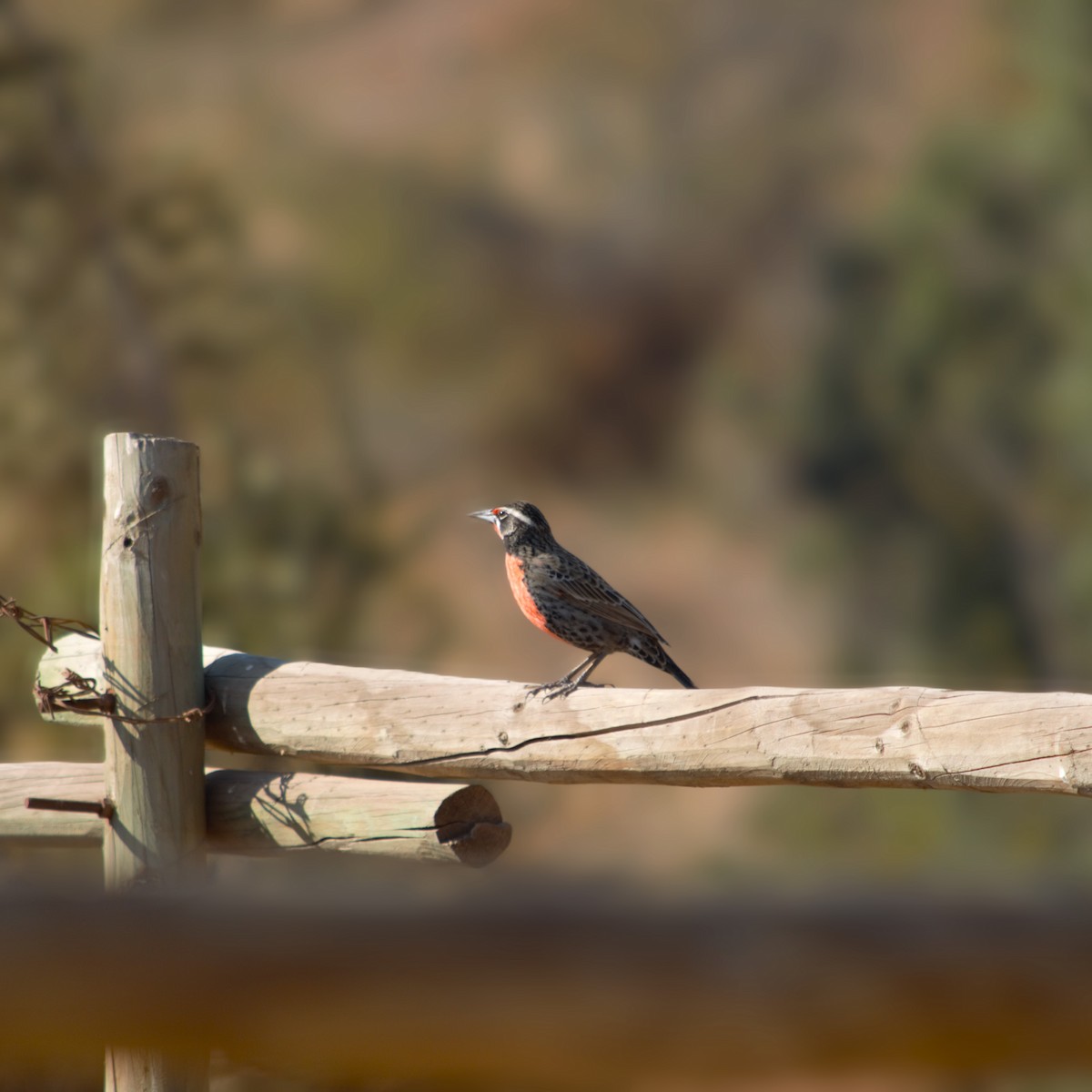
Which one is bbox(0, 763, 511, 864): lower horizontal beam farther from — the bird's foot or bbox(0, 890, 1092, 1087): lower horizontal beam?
bbox(0, 890, 1092, 1087): lower horizontal beam

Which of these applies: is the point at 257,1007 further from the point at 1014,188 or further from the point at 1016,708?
the point at 1014,188

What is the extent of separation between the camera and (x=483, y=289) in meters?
17.1

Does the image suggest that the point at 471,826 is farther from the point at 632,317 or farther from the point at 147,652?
the point at 632,317

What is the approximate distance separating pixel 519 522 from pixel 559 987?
10.1ft

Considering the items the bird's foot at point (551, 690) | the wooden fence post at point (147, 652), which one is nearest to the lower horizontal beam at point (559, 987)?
the bird's foot at point (551, 690)

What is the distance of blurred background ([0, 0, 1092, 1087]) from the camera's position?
11.1 metres

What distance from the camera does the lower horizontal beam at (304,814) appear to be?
8.31 feet

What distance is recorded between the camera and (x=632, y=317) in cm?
1739

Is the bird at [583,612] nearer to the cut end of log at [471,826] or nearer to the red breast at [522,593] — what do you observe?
the red breast at [522,593]

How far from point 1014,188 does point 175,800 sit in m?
9.86

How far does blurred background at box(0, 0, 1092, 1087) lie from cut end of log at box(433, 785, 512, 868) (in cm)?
874

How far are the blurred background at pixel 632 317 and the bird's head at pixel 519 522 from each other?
25.2 feet

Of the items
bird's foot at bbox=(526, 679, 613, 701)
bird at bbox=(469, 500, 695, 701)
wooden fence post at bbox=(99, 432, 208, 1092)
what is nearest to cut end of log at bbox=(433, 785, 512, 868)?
bird's foot at bbox=(526, 679, 613, 701)

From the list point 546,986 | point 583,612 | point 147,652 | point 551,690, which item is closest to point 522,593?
point 583,612
